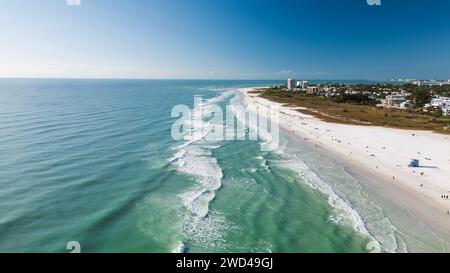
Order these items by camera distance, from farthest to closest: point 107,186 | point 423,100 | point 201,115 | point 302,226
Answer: point 423,100 < point 201,115 < point 107,186 < point 302,226

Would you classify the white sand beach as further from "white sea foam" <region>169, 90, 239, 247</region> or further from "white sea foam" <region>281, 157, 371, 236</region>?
"white sea foam" <region>169, 90, 239, 247</region>

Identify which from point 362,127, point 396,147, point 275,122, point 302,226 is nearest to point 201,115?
point 275,122

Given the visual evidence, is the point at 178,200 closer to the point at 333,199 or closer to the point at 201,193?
the point at 201,193

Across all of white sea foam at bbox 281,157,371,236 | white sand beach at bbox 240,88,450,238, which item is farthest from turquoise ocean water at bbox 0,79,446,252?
white sand beach at bbox 240,88,450,238

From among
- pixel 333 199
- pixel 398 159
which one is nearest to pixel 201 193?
pixel 333 199

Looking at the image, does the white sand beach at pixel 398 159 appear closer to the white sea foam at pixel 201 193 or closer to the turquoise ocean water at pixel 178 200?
the turquoise ocean water at pixel 178 200
